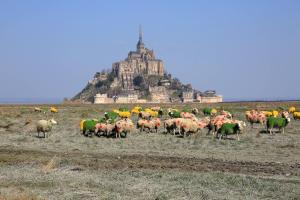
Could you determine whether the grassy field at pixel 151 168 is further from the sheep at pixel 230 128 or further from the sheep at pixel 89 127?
the sheep at pixel 89 127

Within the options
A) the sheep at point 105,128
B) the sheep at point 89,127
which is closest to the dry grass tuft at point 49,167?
the sheep at point 105,128

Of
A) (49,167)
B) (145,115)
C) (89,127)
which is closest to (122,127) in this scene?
(89,127)

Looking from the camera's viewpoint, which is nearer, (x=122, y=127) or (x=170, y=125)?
(x=122, y=127)

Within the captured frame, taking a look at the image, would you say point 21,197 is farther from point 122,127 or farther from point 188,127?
point 188,127

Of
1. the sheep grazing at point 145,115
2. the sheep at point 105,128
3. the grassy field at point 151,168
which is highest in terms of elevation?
the sheep grazing at point 145,115

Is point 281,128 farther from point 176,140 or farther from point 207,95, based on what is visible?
point 207,95

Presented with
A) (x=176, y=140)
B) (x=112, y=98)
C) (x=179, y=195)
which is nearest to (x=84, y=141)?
(x=176, y=140)

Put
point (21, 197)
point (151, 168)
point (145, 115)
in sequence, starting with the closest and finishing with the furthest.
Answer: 1. point (21, 197)
2. point (151, 168)
3. point (145, 115)

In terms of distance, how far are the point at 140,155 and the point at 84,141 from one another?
24.1 ft

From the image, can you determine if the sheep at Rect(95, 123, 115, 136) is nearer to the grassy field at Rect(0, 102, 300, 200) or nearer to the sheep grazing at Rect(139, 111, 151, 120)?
the grassy field at Rect(0, 102, 300, 200)

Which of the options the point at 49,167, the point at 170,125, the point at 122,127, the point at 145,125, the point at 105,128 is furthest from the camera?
the point at 145,125

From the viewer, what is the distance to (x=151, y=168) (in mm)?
17609

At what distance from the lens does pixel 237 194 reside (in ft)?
42.7

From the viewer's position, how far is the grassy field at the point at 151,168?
43.4ft
